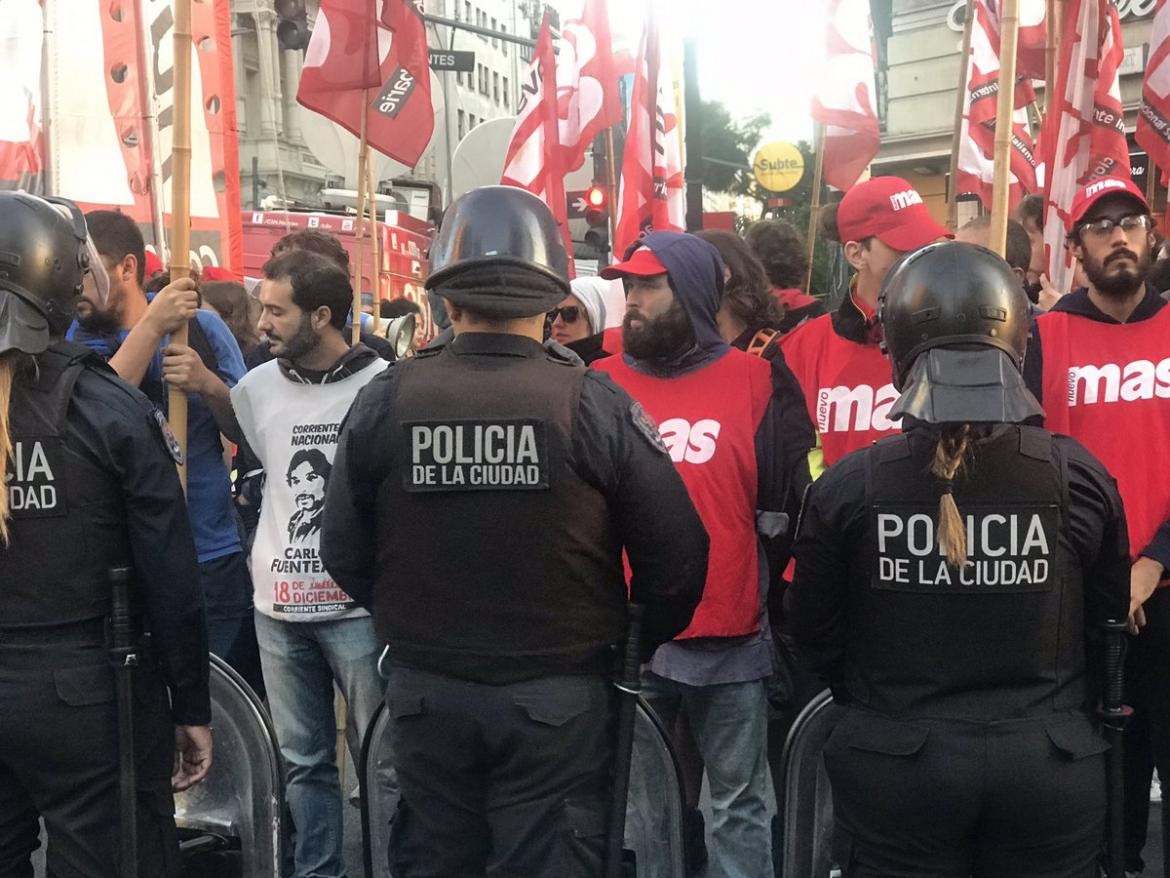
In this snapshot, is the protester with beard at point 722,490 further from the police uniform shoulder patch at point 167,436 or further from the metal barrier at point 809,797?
the police uniform shoulder patch at point 167,436

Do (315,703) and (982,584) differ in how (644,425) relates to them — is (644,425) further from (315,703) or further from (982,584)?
(315,703)

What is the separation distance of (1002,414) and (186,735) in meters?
2.08

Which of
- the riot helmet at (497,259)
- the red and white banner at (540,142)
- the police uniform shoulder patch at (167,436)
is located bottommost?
the police uniform shoulder patch at (167,436)

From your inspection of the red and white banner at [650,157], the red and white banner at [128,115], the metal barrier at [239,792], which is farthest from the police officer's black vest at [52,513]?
the red and white banner at [650,157]

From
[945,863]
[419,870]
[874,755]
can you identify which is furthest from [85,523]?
[945,863]

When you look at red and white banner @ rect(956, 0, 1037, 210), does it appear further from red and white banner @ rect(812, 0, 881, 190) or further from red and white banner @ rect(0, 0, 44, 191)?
red and white banner @ rect(0, 0, 44, 191)

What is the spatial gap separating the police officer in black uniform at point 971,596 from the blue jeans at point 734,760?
3.74 ft

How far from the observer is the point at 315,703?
14.3 ft

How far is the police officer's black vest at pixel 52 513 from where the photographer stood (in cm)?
300

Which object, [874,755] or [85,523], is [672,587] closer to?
[874,755]

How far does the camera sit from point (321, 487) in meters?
4.25

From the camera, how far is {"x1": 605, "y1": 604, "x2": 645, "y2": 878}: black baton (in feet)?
9.61

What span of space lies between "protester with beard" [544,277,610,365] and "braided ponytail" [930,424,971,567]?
2.60m

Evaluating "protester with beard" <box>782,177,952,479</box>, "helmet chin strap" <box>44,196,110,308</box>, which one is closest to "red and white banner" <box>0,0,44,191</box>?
"helmet chin strap" <box>44,196,110,308</box>
